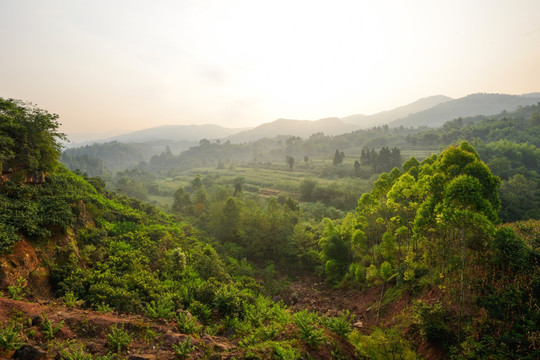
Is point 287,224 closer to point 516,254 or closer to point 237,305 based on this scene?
point 237,305

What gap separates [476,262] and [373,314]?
189 inches

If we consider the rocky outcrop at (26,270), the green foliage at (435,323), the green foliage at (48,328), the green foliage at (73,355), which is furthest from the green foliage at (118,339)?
the green foliage at (435,323)

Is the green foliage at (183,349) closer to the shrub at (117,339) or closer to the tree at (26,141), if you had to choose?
the shrub at (117,339)

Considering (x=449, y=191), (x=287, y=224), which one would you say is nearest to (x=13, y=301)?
(x=449, y=191)

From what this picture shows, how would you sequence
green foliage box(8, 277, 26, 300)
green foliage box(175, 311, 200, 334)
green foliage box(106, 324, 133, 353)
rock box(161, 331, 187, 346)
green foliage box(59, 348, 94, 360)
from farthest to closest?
green foliage box(175, 311, 200, 334) < green foliage box(8, 277, 26, 300) < rock box(161, 331, 187, 346) < green foliage box(106, 324, 133, 353) < green foliage box(59, 348, 94, 360)

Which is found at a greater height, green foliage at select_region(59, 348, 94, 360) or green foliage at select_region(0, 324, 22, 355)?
green foliage at select_region(0, 324, 22, 355)

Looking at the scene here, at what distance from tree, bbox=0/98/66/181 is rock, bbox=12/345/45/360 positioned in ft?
26.6

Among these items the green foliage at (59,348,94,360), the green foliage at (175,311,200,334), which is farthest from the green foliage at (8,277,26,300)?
the green foliage at (175,311,200,334)

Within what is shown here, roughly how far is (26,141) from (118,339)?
10.8 m

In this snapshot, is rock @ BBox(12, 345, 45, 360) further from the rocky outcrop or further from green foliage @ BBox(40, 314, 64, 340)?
the rocky outcrop

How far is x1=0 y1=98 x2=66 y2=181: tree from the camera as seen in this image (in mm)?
10305

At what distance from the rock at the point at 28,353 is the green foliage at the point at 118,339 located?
122cm

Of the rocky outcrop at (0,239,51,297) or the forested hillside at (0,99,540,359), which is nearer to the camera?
the forested hillside at (0,99,540,359)

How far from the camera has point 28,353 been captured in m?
4.78
